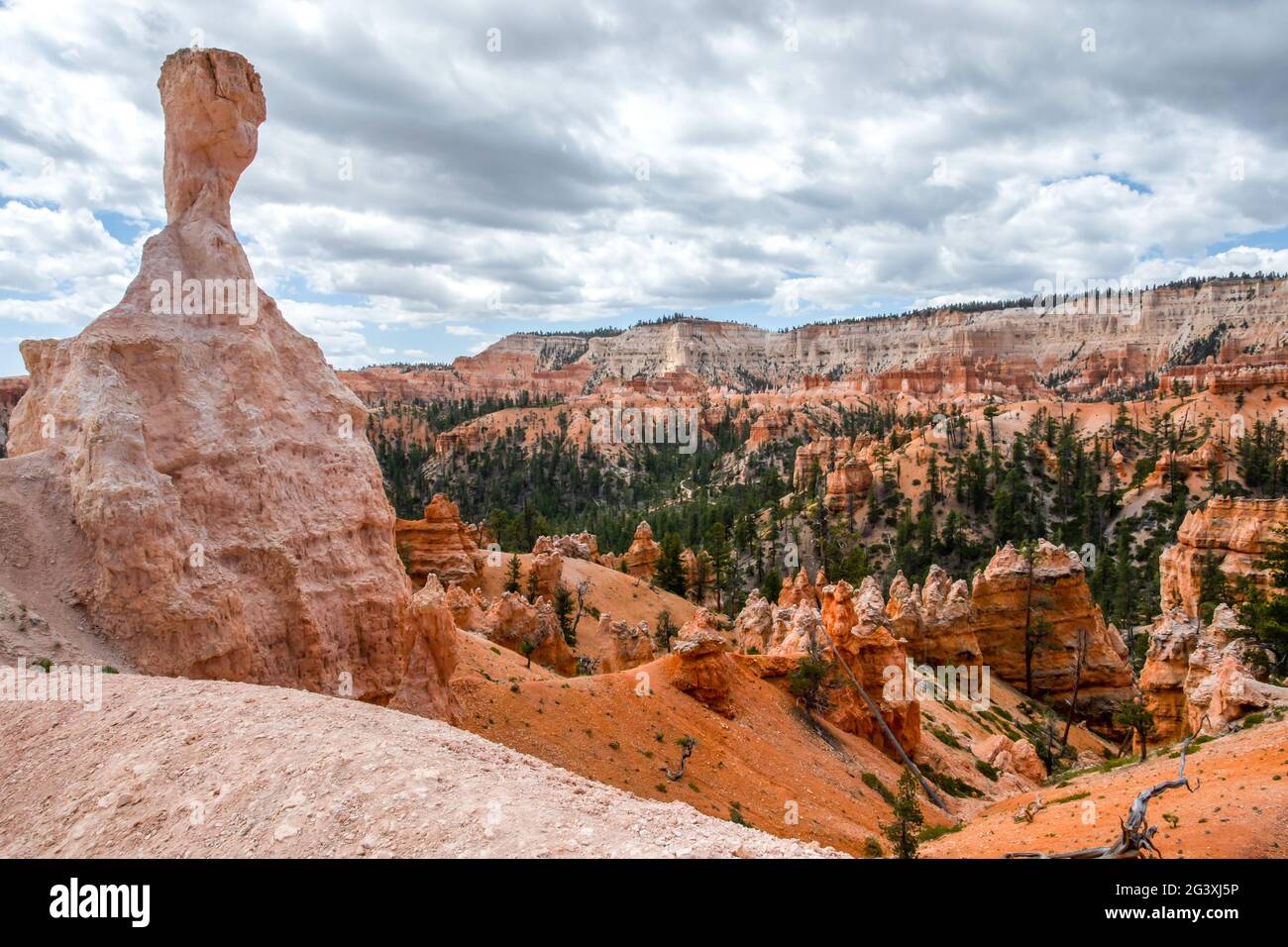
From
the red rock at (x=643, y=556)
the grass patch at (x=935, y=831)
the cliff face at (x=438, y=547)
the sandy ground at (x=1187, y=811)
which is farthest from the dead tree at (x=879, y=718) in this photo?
the red rock at (x=643, y=556)

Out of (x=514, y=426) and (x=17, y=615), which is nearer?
(x=17, y=615)

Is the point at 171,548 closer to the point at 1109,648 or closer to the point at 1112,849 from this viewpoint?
the point at 1112,849

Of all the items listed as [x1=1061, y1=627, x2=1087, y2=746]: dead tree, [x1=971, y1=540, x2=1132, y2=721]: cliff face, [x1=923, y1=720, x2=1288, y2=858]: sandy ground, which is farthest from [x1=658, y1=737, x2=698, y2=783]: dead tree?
[x1=971, y1=540, x2=1132, y2=721]: cliff face

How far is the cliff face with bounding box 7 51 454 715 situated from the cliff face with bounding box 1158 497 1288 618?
4432cm

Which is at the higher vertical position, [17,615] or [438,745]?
[17,615]

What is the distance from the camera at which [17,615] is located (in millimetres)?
8055

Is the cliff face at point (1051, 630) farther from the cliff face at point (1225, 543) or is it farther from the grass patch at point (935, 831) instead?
the grass patch at point (935, 831)

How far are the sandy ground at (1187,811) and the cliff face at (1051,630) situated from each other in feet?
64.0

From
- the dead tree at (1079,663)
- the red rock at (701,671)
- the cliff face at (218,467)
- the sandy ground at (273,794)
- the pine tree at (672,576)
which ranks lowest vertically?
the dead tree at (1079,663)

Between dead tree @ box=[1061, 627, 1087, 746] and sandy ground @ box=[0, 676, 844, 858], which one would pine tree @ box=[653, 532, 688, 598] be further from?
sandy ground @ box=[0, 676, 844, 858]

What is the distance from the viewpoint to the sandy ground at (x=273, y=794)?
18.9 feet
